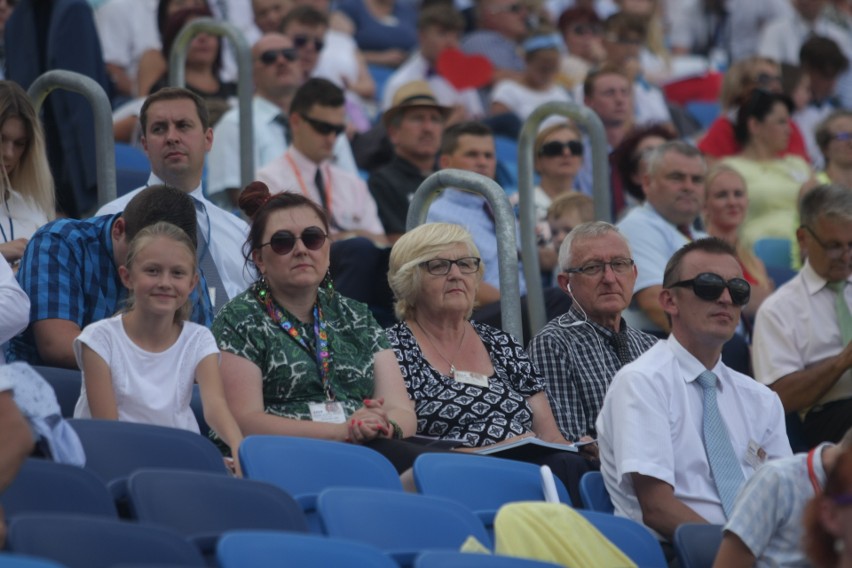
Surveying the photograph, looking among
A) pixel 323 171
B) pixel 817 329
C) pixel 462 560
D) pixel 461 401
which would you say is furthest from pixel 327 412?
pixel 323 171

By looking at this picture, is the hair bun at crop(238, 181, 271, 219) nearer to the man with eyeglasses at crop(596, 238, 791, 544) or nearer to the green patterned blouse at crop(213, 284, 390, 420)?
the green patterned blouse at crop(213, 284, 390, 420)

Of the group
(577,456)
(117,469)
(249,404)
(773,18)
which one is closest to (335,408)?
(249,404)

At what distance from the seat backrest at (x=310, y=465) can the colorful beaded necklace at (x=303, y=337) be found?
61 cm

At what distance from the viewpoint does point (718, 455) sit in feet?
16.5

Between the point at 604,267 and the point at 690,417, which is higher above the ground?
the point at 604,267

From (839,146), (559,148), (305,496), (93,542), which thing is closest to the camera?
(93,542)

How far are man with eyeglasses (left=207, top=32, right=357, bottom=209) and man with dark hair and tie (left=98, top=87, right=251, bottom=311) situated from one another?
5.09ft

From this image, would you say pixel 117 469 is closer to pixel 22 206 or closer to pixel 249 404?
pixel 249 404

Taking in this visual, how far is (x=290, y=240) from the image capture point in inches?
207

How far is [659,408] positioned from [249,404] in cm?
123

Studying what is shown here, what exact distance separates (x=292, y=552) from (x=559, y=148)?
522 cm

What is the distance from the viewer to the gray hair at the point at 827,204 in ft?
21.9

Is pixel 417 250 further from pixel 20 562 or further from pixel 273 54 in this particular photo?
pixel 273 54

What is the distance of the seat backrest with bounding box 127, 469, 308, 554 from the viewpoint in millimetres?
3758
